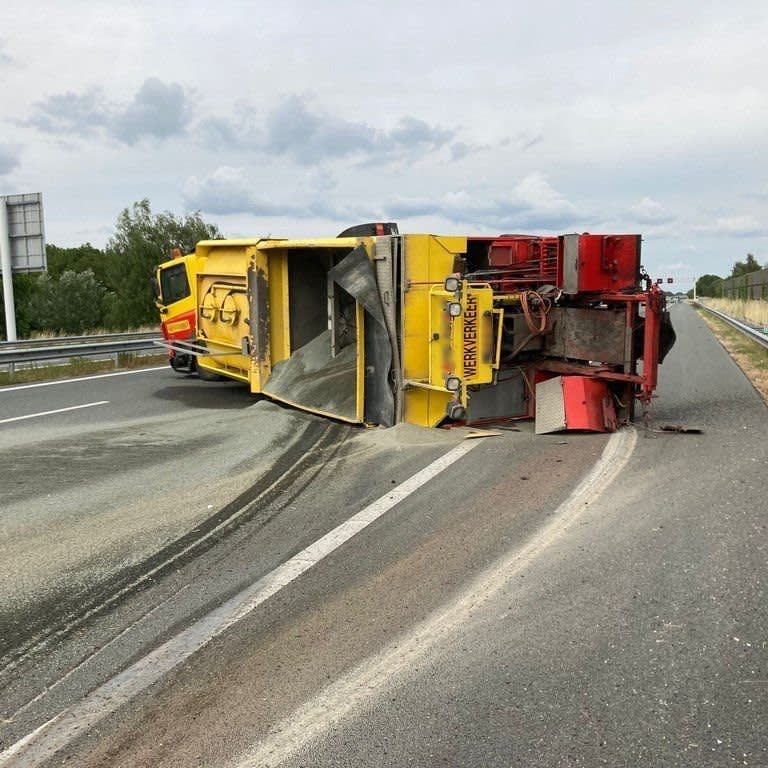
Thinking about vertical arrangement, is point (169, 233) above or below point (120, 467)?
above

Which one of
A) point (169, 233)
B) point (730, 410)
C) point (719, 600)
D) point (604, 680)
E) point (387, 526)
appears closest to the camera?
point (604, 680)

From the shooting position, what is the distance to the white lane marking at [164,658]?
287 cm

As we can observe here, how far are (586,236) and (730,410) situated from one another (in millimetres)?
2838


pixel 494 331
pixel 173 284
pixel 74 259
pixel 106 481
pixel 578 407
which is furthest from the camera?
pixel 74 259

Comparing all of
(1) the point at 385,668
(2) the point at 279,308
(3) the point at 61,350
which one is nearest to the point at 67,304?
(3) the point at 61,350

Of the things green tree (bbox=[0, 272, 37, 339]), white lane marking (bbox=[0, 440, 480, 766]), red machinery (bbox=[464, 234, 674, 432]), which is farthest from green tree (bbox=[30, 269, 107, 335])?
white lane marking (bbox=[0, 440, 480, 766])

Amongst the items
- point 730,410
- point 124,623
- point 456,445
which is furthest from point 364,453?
point 730,410

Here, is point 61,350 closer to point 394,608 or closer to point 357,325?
point 357,325

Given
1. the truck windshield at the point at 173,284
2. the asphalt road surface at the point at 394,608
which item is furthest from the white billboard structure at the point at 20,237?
the asphalt road surface at the point at 394,608

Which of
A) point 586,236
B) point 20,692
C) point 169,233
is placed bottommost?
point 20,692

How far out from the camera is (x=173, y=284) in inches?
523

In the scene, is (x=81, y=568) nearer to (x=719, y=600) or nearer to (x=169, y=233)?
(x=719, y=600)

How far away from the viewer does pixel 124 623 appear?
12.6 feet

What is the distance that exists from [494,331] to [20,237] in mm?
18991
